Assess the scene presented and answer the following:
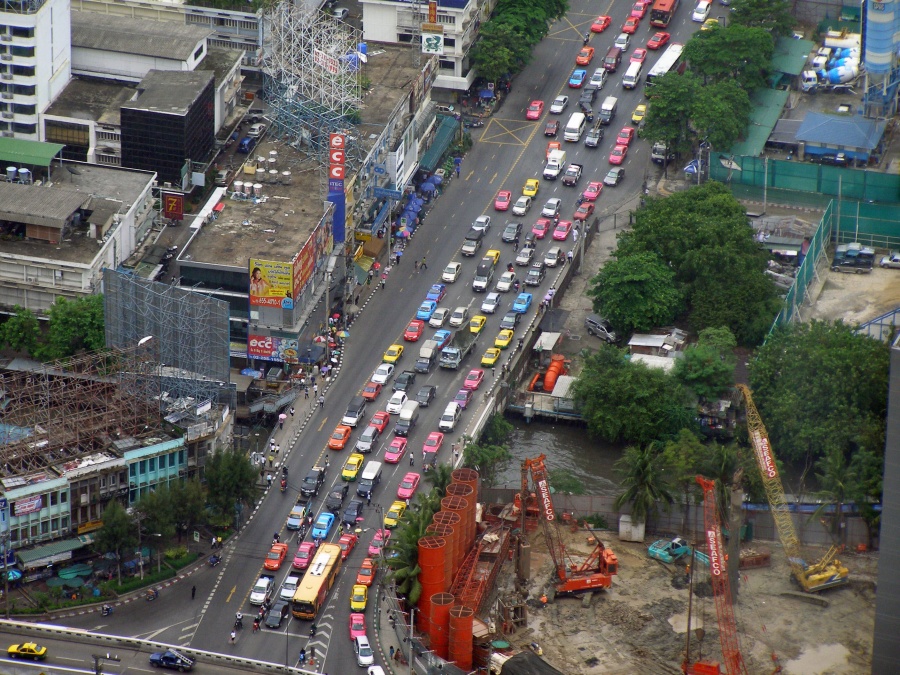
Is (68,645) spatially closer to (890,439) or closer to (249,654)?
(249,654)

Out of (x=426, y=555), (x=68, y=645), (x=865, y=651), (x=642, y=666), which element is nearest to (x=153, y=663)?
(x=68, y=645)

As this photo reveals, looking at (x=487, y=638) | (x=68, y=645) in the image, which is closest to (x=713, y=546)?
(x=487, y=638)

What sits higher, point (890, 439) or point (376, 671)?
point (890, 439)

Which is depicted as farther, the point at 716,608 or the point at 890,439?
the point at 716,608

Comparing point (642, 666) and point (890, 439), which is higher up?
point (890, 439)

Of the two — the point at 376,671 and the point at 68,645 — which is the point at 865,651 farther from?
the point at 68,645

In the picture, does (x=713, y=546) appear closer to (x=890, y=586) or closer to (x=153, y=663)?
(x=890, y=586)
